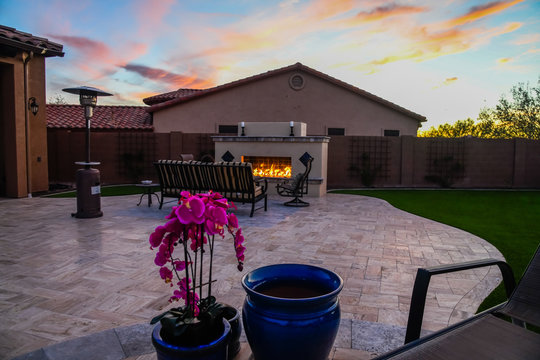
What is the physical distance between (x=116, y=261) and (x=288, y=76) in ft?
47.4

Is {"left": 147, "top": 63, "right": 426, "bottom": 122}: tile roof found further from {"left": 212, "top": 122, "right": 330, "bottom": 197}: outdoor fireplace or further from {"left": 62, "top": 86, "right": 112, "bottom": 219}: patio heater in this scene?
{"left": 62, "top": 86, "right": 112, "bottom": 219}: patio heater

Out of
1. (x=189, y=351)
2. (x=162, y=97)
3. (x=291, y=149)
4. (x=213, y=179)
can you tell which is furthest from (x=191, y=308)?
(x=162, y=97)

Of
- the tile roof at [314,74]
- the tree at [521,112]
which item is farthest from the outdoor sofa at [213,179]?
the tree at [521,112]

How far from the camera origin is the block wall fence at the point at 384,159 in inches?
552

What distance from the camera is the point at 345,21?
11.3 m

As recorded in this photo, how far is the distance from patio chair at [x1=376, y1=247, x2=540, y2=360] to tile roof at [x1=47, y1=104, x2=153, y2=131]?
58.7ft

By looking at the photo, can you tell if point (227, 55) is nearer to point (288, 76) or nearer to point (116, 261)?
point (288, 76)

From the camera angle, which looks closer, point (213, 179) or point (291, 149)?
point (213, 179)

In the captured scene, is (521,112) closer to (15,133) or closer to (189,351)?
(15,133)

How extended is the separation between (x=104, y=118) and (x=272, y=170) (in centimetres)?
1238

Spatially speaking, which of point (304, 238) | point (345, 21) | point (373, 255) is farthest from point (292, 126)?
point (373, 255)

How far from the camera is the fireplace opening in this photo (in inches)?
439

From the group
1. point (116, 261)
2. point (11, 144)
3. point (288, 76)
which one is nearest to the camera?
point (116, 261)

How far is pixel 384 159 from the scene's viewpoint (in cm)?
1412
